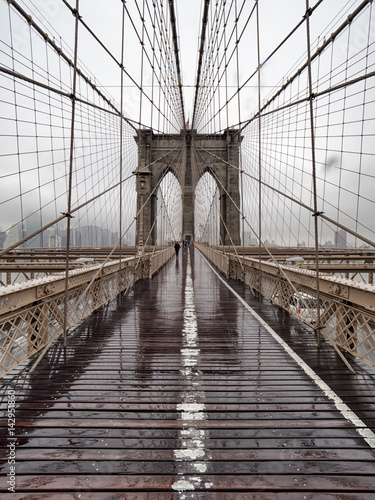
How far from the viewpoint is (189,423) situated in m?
2.23

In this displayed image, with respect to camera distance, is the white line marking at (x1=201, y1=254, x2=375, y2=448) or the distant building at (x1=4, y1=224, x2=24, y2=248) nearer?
the white line marking at (x1=201, y1=254, x2=375, y2=448)

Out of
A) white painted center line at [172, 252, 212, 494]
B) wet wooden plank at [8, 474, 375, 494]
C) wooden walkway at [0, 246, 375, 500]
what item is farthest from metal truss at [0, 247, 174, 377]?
white painted center line at [172, 252, 212, 494]

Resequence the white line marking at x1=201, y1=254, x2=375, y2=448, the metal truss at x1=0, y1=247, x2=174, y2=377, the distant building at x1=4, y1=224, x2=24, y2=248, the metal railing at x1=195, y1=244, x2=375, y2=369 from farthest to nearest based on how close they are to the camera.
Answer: the distant building at x1=4, y1=224, x2=24, y2=248 → the metal railing at x1=195, y1=244, x2=375, y2=369 → the metal truss at x1=0, y1=247, x2=174, y2=377 → the white line marking at x1=201, y1=254, x2=375, y2=448

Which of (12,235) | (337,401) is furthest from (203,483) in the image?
(12,235)

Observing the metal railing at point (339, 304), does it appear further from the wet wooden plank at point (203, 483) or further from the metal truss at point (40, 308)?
the metal truss at point (40, 308)

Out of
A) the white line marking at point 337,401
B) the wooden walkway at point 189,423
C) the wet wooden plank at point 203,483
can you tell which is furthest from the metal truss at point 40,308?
the white line marking at point 337,401

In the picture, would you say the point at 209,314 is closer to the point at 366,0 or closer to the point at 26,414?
the point at 26,414

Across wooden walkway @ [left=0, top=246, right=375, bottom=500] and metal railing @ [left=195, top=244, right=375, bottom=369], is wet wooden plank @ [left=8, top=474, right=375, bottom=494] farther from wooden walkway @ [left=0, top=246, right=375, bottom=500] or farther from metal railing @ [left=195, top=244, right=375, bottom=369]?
metal railing @ [left=195, top=244, right=375, bottom=369]

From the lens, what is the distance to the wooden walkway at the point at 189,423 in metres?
1.68

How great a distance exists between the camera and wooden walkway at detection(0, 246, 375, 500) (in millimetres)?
1678

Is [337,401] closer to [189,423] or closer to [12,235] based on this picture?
[189,423]

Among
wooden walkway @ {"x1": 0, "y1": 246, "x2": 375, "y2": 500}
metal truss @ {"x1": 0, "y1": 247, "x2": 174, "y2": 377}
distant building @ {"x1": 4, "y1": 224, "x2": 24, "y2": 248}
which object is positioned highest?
distant building @ {"x1": 4, "y1": 224, "x2": 24, "y2": 248}

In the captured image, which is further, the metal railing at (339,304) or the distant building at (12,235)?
the distant building at (12,235)

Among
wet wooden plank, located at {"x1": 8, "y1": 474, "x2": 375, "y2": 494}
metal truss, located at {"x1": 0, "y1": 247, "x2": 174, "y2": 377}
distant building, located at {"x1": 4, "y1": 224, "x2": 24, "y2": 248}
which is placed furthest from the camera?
distant building, located at {"x1": 4, "y1": 224, "x2": 24, "y2": 248}
